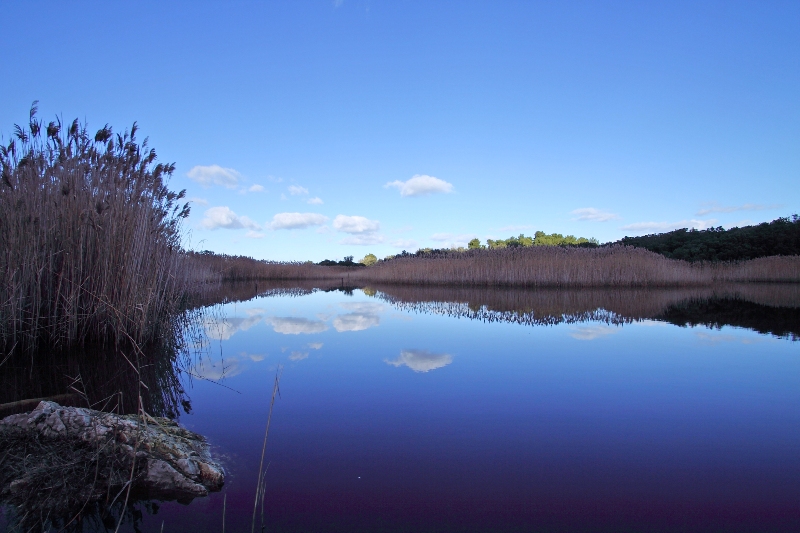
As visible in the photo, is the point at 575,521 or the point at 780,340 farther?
the point at 780,340

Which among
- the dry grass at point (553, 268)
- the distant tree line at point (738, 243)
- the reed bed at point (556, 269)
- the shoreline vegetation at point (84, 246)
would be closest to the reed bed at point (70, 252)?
the shoreline vegetation at point (84, 246)

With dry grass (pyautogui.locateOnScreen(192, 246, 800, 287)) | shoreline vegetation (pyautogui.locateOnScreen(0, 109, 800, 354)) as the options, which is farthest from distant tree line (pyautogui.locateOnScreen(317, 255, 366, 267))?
shoreline vegetation (pyautogui.locateOnScreen(0, 109, 800, 354))

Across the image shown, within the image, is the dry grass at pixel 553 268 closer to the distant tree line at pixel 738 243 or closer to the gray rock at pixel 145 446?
the distant tree line at pixel 738 243

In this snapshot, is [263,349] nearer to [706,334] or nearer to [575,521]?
[575,521]

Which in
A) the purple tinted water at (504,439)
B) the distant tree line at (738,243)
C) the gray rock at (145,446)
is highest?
the distant tree line at (738,243)

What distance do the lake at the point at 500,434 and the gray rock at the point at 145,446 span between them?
9 cm

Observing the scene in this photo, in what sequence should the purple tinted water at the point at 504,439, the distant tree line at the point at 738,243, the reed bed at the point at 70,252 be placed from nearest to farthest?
the purple tinted water at the point at 504,439 → the reed bed at the point at 70,252 → the distant tree line at the point at 738,243

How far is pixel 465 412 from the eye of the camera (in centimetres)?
229

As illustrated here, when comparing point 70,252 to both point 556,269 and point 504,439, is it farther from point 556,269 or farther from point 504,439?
point 556,269

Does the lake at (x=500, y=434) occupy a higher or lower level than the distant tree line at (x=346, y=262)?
lower

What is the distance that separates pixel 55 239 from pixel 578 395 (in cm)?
414

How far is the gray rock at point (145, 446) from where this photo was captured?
1.51 meters

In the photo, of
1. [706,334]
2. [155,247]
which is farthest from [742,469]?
[155,247]

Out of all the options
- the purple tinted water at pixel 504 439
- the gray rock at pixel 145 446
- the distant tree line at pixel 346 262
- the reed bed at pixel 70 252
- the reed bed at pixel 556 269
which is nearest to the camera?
the purple tinted water at pixel 504 439
